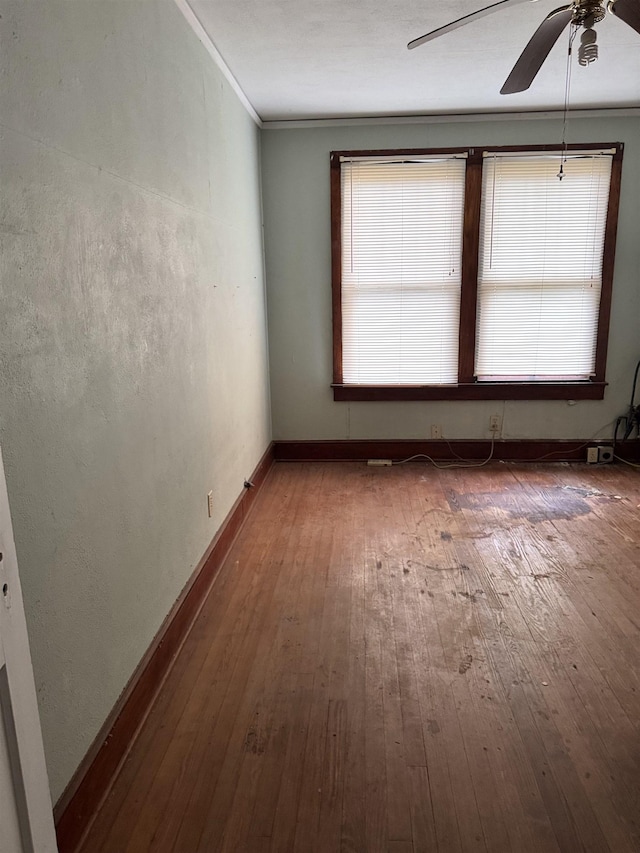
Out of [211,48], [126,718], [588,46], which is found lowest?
[126,718]

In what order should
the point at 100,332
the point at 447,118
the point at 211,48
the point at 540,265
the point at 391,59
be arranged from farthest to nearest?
the point at 540,265 < the point at 447,118 < the point at 391,59 < the point at 211,48 < the point at 100,332

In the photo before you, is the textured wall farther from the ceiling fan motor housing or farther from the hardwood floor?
the ceiling fan motor housing

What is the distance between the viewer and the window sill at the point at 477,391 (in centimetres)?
465

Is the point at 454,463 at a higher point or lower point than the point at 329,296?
lower

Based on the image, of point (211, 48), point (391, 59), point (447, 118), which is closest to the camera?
point (211, 48)

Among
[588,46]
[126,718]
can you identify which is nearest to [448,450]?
[588,46]

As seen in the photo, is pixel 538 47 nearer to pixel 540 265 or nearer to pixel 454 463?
pixel 540 265

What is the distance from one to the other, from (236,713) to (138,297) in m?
1.47

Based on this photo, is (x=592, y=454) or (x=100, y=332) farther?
(x=592, y=454)

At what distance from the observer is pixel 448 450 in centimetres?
483

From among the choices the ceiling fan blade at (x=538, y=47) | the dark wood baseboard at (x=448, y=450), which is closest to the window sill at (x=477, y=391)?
the dark wood baseboard at (x=448, y=450)

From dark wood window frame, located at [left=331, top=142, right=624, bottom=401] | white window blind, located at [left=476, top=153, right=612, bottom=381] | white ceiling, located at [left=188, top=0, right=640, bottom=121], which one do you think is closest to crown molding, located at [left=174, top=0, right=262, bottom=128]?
white ceiling, located at [left=188, top=0, right=640, bottom=121]

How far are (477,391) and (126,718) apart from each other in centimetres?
367

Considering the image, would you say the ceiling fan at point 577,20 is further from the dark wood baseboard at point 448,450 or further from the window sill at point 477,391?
the dark wood baseboard at point 448,450
